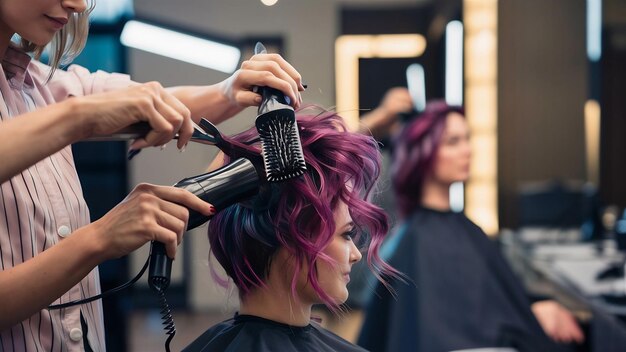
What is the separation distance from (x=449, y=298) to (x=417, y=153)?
20.3 inches

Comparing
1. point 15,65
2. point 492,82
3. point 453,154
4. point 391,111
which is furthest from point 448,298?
point 492,82

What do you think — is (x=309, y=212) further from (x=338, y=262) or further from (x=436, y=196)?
(x=436, y=196)

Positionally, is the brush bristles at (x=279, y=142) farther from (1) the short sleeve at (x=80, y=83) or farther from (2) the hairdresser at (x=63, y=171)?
(1) the short sleeve at (x=80, y=83)

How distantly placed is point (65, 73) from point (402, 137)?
6.30 ft

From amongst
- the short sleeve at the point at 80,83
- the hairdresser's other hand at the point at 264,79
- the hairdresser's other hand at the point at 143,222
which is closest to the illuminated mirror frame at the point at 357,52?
the short sleeve at the point at 80,83

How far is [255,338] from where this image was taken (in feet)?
4.28

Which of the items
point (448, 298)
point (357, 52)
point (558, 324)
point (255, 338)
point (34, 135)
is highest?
point (357, 52)

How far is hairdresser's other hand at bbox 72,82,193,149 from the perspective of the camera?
865 millimetres

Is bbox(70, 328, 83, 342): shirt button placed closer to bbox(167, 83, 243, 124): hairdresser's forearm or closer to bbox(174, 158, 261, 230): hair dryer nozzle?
bbox(174, 158, 261, 230): hair dryer nozzle

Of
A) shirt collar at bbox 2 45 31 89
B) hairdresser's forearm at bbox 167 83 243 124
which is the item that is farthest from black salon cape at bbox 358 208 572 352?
shirt collar at bbox 2 45 31 89

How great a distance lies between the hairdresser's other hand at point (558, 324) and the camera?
9.08 ft

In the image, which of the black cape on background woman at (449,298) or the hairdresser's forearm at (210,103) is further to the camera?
the black cape on background woman at (449,298)

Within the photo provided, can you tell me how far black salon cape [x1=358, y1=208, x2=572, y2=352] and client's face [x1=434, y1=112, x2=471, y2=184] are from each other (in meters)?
0.15

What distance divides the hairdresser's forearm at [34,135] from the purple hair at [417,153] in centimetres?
211
